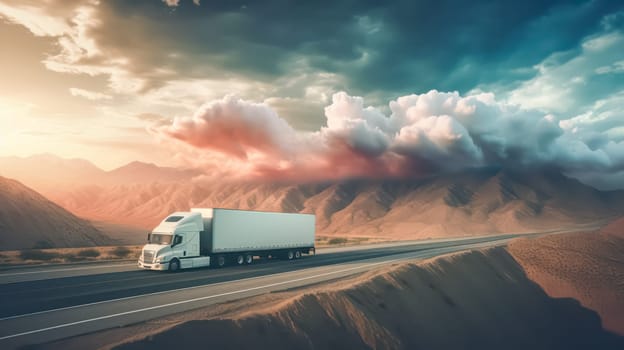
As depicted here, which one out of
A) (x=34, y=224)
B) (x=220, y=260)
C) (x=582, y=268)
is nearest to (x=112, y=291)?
(x=220, y=260)

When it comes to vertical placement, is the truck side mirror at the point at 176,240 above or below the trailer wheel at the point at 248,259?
above

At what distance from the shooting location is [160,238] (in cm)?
2786

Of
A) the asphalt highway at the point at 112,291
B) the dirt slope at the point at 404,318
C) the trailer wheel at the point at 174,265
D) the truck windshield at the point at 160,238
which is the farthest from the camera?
the truck windshield at the point at 160,238

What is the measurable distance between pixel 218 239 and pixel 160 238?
160 inches

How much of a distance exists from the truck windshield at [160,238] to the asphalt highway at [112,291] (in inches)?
84.0

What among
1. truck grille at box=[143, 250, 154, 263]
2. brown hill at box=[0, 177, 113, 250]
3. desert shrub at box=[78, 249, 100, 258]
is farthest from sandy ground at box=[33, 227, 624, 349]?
brown hill at box=[0, 177, 113, 250]

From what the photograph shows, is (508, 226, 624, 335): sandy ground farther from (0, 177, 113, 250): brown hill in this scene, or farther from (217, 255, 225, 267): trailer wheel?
(0, 177, 113, 250): brown hill

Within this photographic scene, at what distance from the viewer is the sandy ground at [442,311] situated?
505 inches

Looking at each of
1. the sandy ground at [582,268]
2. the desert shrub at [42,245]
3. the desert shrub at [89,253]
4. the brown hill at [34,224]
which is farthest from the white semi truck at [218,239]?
the brown hill at [34,224]

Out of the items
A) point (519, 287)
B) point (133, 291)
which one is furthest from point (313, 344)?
point (519, 287)

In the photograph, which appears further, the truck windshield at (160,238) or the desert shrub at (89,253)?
the desert shrub at (89,253)

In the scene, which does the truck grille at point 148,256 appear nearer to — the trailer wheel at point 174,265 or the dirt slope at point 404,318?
the trailer wheel at point 174,265

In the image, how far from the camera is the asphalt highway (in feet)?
45.2

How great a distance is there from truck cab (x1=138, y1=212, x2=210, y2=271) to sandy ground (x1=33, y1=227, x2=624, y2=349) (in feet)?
36.2
